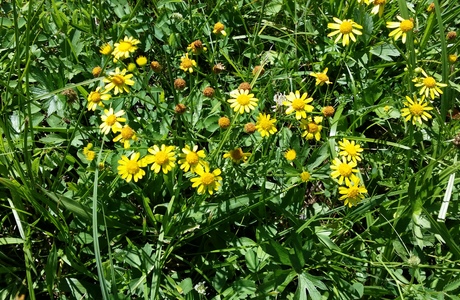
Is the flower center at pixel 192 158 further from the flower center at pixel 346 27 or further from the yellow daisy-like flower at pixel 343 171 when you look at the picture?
the flower center at pixel 346 27

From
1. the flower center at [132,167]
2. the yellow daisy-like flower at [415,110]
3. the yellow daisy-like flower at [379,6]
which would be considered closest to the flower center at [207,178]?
the flower center at [132,167]

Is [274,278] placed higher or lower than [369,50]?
lower

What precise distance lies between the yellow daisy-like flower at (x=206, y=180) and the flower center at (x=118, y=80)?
1.47 feet

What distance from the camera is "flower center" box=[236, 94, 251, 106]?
5.56ft

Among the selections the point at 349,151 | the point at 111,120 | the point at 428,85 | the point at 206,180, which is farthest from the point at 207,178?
the point at 428,85

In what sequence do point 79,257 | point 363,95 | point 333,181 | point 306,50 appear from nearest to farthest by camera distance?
point 79,257 → point 333,181 → point 363,95 → point 306,50

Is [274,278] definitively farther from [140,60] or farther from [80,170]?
[140,60]

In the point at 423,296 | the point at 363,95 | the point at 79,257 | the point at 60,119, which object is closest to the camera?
the point at 423,296

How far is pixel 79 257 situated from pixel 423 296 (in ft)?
3.84

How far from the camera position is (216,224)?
165cm

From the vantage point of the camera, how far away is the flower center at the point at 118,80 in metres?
1.71

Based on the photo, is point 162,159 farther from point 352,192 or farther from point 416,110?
point 416,110

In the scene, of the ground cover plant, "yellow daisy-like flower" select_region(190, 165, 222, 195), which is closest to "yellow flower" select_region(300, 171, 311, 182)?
the ground cover plant

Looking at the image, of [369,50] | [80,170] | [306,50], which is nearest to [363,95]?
[369,50]
